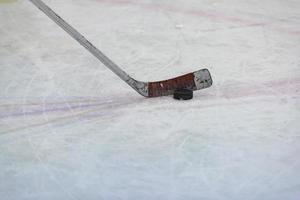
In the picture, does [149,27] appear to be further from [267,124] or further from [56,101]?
[267,124]

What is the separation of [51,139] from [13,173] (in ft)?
0.74

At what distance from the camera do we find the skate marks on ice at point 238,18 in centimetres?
281

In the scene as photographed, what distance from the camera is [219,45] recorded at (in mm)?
2586

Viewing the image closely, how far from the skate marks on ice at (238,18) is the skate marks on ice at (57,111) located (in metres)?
1.02

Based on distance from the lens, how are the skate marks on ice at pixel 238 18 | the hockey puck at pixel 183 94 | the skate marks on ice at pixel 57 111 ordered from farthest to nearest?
the skate marks on ice at pixel 238 18
the hockey puck at pixel 183 94
the skate marks on ice at pixel 57 111

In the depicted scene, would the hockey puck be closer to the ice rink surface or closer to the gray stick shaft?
the ice rink surface

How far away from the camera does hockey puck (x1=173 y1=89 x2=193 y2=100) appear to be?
1.95 meters

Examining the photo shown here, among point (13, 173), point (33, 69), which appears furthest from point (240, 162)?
point (33, 69)

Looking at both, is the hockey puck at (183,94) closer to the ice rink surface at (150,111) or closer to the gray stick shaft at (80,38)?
the ice rink surface at (150,111)

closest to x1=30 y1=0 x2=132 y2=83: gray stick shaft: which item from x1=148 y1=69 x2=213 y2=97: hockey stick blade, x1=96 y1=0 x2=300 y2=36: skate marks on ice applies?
x1=148 y1=69 x2=213 y2=97: hockey stick blade

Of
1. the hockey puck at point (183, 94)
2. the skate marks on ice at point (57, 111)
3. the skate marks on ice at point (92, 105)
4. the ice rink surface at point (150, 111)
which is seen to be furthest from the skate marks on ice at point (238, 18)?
the skate marks on ice at point (57, 111)

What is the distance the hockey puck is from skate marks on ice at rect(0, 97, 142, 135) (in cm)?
14

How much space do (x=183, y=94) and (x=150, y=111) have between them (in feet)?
0.49

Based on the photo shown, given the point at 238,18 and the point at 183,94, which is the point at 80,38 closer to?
the point at 183,94
